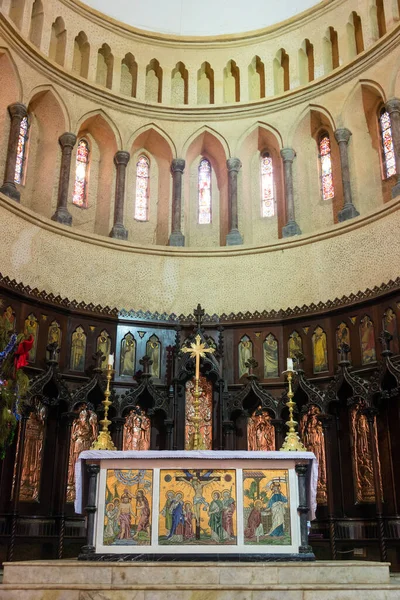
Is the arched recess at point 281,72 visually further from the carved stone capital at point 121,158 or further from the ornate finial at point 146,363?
the ornate finial at point 146,363

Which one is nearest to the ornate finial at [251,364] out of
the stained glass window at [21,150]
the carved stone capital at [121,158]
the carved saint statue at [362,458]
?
the carved saint statue at [362,458]

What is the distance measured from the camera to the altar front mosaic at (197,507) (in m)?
8.59

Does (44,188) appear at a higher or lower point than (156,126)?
lower

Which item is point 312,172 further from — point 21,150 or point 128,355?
point 21,150

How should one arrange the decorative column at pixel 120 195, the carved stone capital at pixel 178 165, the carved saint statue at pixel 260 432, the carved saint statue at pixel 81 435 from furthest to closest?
the carved stone capital at pixel 178 165 → the decorative column at pixel 120 195 → the carved saint statue at pixel 260 432 → the carved saint statue at pixel 81 435

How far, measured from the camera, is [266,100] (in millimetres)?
17766

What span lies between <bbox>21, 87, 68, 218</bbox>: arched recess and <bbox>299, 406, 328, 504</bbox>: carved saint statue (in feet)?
26.8

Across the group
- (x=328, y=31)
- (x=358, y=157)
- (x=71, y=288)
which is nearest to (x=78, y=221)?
(x=71, y=288)

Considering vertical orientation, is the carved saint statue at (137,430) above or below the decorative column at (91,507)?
above

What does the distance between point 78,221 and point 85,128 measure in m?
2.84

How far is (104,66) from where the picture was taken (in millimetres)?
18453

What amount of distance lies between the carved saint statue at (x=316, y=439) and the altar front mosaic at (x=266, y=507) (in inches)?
179

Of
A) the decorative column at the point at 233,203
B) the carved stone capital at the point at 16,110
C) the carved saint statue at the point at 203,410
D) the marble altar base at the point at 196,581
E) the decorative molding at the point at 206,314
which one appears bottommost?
the marble altar base at the point at 196,581

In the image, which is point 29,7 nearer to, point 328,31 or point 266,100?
point 266,100
